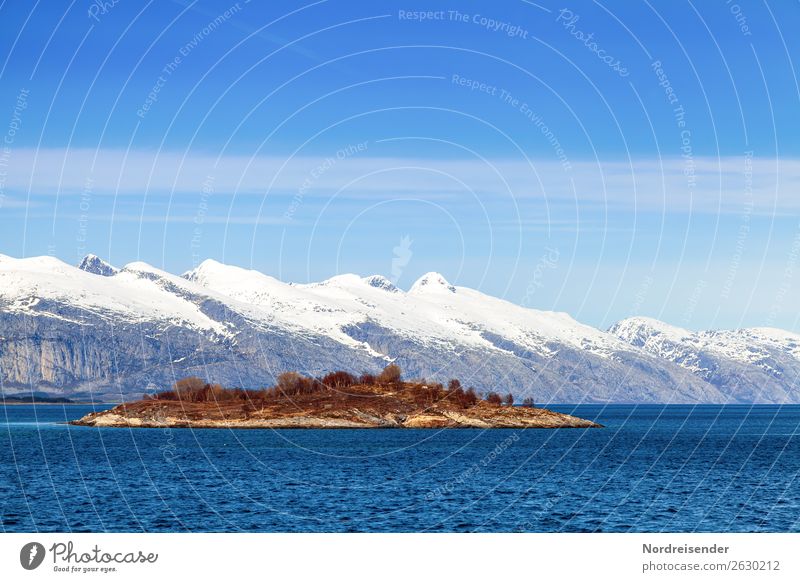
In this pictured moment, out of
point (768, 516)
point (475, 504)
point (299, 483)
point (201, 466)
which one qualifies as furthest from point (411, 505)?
point (201, 466)

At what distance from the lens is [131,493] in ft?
365

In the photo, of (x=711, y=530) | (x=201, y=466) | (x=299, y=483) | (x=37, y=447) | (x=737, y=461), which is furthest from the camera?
(x=37, y=447)

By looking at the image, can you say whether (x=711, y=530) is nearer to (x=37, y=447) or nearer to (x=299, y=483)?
(x=299, y=483)

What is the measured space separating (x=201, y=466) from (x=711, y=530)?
8424cm
